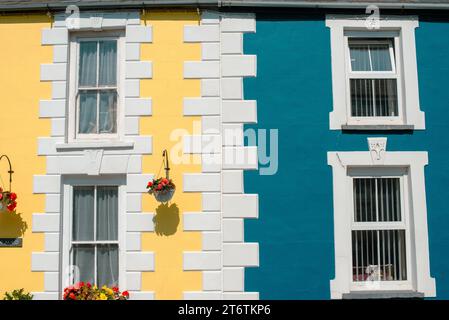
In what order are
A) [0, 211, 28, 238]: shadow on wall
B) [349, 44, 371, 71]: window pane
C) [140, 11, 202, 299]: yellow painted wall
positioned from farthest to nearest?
[349, 44, 371, 71]: window pane
[0, 211, 28, 238]: shadow on wall
[140, 11, 202, 299]: yellow painted wall

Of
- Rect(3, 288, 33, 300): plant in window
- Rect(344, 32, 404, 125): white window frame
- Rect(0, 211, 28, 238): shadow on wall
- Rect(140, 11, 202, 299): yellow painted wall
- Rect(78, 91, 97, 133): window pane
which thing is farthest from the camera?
Rect(78, 91, 97, 133): window pane

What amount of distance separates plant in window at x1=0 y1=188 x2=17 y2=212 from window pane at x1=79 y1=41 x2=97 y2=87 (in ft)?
6.55

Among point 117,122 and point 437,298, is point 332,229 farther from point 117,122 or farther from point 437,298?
point 117,122

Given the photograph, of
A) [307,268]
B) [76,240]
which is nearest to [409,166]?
[307,268]

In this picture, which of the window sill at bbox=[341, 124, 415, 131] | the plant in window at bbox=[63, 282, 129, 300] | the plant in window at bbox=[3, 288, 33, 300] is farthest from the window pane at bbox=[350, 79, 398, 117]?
the plant in window at bbox=[3, 288, 33, 300]

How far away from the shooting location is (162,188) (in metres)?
9.48

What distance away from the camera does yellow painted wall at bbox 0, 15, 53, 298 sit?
9.64m

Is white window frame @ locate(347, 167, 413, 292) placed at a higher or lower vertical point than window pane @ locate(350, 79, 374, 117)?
lower

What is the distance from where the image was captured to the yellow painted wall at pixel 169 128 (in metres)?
9.57

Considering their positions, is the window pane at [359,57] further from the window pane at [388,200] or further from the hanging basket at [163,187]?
the hanging basket at [163,187]

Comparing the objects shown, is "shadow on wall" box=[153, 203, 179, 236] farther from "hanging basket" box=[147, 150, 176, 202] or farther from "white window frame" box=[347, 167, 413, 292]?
"white window frame" box=[347, 167, 413, 292]

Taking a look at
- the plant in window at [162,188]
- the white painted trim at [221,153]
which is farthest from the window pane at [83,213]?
the white painted trim at [221,153]

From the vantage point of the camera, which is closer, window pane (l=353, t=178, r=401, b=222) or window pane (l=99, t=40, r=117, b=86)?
window pane (l=353, t=178, r=401, b=222)

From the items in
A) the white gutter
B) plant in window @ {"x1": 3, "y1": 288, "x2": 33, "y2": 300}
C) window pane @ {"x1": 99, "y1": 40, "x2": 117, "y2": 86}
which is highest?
the white gutter
